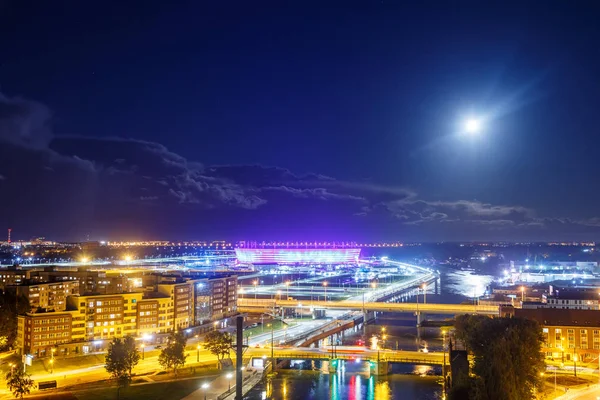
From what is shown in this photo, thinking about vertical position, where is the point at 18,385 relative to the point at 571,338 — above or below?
below

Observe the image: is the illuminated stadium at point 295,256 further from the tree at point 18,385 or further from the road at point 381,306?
the tree at point 18,385

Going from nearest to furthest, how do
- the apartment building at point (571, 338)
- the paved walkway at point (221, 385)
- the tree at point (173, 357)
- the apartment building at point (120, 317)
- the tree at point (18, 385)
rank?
1. the tree at point (18, 385)
2. the paved walkway at point (221, 385)
3. the tree at point (173, 357)
4. the apartment building at point (571, 338)
5. the apartment building at point (120, 317)

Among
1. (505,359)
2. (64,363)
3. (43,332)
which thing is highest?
(505,359)

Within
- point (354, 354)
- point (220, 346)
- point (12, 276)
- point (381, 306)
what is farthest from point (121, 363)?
point (12, 276)

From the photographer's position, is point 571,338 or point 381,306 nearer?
point 571,338

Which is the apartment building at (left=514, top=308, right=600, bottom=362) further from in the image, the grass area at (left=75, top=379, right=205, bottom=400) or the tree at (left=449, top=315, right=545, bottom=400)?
the grass area at (left=75, top=379, right=205, bottom=400)

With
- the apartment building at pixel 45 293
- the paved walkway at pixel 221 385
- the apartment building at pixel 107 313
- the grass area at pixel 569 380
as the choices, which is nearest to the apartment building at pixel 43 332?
the apartment building at pixel 107 313

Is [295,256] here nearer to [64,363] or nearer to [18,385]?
[64,363]
